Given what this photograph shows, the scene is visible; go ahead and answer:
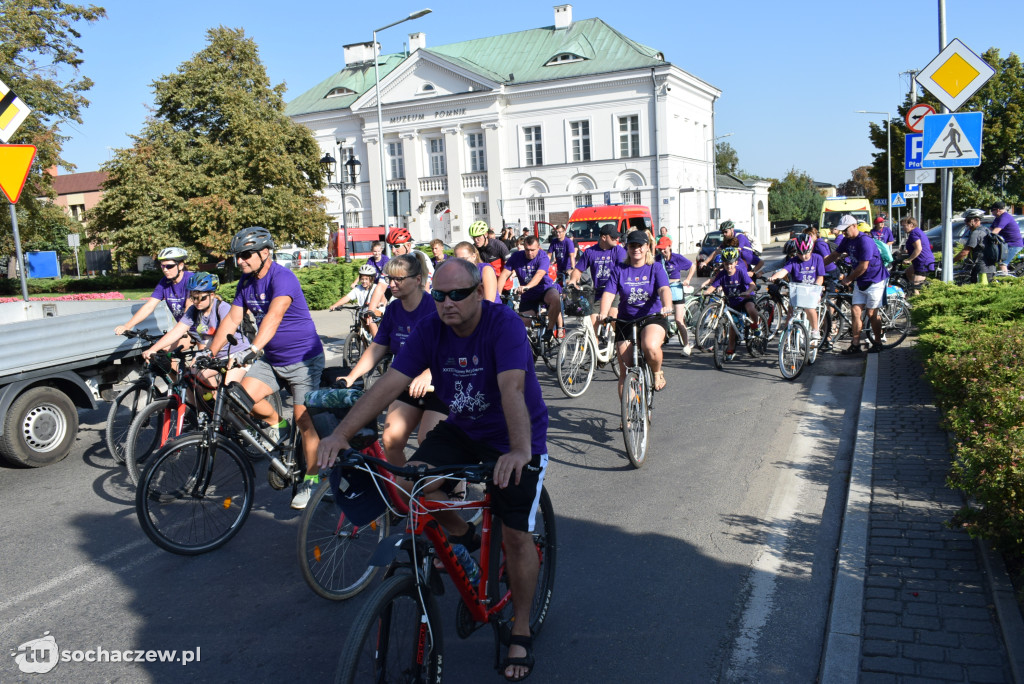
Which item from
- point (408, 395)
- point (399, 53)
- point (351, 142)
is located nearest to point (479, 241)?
point (408, 395)

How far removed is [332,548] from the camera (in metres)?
4.59

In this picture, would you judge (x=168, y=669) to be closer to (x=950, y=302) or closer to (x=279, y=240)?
(x=950, y=302)

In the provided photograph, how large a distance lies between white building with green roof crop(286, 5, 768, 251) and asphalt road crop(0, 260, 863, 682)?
4545 centimetres

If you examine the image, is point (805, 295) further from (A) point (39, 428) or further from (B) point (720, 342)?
(A) point (39, 428)

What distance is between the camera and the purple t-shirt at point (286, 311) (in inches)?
237

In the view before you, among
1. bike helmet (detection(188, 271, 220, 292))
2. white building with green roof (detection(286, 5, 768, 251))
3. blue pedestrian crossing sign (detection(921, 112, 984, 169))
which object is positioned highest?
white building with green roof (detection(286, 5, 768, 251))

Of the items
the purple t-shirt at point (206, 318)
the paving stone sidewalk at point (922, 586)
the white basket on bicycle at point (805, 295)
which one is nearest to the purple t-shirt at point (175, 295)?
the purple t-shirt at point (206, 318)

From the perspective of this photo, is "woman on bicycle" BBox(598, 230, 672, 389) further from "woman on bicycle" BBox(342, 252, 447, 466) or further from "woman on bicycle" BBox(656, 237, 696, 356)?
"woman on bicycle" BBox(656, 237, 696, 356)

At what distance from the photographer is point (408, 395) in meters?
4.78

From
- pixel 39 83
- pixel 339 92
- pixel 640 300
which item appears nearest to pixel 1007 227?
pixel 640 300

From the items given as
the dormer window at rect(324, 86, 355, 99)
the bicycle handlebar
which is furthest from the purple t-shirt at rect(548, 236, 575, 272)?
the dormer window at rect(324, 86, 355, 99)

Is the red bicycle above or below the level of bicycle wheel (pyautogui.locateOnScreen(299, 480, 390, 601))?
above

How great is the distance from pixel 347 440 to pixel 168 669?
5.13ft

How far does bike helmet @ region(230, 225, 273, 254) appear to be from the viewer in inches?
228
